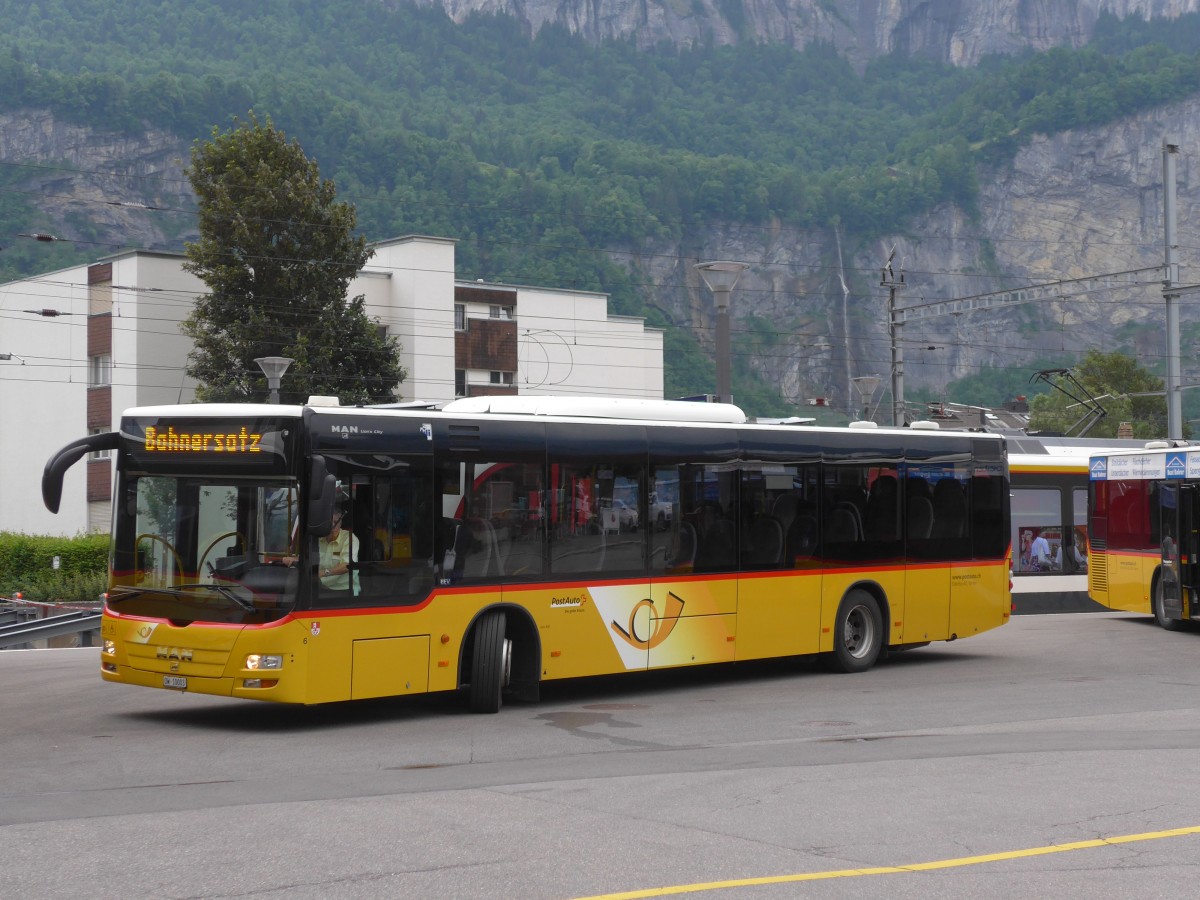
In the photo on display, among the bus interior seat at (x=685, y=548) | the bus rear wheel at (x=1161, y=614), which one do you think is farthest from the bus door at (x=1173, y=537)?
the bus interior seat at (x=685, y=548)

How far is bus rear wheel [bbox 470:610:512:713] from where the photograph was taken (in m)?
14.0

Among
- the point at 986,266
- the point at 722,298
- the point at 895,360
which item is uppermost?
the point at 986,266

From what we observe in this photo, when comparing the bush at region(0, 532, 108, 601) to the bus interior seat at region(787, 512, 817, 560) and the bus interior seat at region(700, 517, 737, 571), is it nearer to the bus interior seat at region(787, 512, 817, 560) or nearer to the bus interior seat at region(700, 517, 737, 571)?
the bus interior seat at region(787, 512, 817, 560)

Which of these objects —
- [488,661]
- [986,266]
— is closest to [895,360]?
[488,661]

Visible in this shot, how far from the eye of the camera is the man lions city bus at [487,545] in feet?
42.2

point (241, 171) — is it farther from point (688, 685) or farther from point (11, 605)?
point (688, 685)

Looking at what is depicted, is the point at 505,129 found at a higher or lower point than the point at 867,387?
higher

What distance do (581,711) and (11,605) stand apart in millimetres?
18319

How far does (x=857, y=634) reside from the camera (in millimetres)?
18219

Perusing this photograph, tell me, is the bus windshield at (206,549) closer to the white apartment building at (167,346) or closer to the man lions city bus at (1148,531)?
the man lions city bus at (1148,531)

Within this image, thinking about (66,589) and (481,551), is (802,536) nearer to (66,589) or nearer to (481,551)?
(481,551)

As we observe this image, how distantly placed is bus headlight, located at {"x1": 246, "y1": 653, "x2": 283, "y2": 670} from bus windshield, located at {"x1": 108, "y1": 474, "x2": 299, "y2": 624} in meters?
0.29

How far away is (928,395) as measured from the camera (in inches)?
6068

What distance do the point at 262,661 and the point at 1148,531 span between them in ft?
52.9
